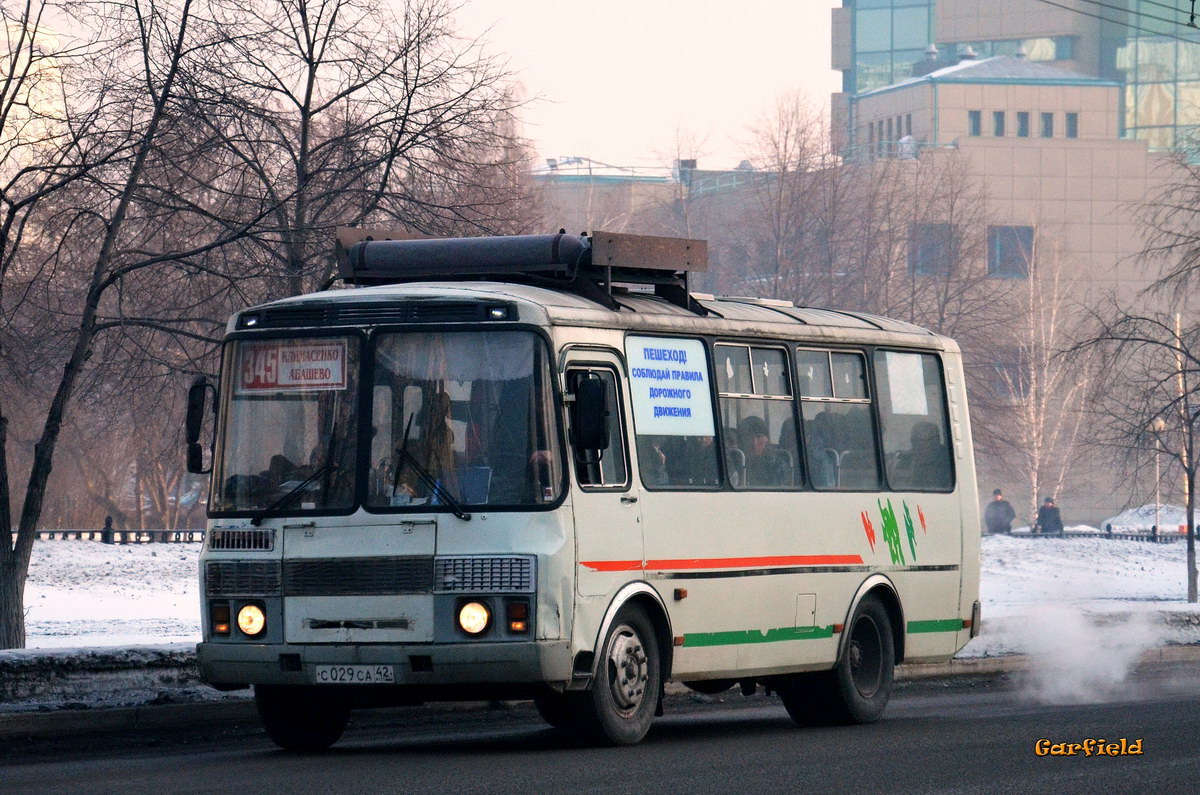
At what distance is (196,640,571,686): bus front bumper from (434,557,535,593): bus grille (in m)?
0.30

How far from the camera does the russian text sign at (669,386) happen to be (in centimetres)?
1177

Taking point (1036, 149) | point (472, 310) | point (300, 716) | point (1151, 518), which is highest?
point (1036, 149)

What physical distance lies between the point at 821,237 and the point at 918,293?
184 inches

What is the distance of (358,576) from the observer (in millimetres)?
10594

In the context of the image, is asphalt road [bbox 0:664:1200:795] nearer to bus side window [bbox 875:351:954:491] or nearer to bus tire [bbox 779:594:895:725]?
bus tire [bbox 779:594:895:725]

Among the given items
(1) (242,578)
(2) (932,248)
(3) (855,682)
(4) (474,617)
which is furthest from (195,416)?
(2) (932,248)

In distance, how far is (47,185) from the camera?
16766mm

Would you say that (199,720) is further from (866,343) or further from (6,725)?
(866,343)

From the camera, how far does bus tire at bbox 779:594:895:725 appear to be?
13.5 meters

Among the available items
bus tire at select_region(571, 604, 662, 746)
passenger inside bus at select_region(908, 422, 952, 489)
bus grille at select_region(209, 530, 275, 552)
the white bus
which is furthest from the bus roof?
passenger inside bus at select_region(908, 422, 952, 489)

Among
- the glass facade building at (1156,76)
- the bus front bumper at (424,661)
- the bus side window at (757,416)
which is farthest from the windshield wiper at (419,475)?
the glass facade building at (1156,76)

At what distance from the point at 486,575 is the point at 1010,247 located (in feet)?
308

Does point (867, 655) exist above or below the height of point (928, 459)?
below

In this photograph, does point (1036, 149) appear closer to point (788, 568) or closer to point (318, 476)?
point (788, 568)
